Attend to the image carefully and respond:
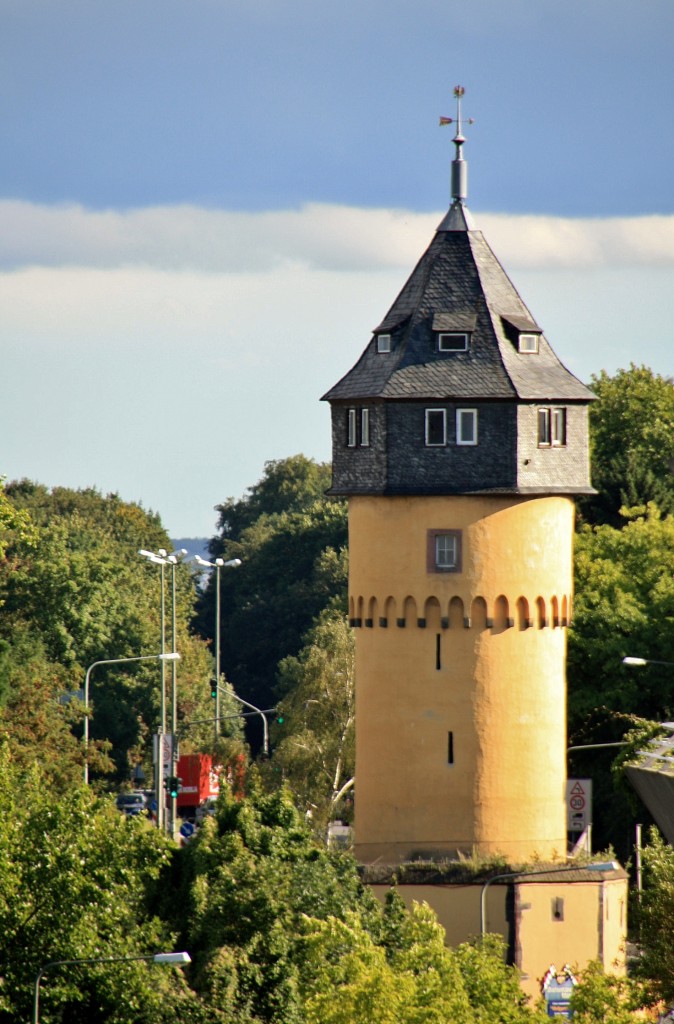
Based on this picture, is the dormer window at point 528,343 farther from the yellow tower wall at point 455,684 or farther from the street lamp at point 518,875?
the street lamp at point 518,875

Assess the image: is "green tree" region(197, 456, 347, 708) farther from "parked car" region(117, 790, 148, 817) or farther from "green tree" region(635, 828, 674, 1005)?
"green tree" region(635, 828, 674, 1005)

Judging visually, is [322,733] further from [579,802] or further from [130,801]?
[130,801]

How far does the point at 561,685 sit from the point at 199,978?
51.1ft

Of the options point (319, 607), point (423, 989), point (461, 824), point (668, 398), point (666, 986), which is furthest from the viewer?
point (319, 607)

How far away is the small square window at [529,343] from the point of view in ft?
199

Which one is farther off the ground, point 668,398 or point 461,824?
point 668,398

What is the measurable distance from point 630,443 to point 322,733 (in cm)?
1794

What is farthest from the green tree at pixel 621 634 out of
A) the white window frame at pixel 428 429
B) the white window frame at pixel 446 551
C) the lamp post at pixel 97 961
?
the lamp post at pixel 97 961

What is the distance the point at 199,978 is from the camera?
4872cm

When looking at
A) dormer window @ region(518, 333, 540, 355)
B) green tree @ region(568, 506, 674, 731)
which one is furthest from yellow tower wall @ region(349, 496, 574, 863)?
green tree @ region(568, 506, 674, 731)

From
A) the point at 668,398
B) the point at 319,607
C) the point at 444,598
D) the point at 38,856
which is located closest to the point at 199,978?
the point at 38,856

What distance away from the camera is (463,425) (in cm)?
5941

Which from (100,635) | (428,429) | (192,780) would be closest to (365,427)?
(428,429)

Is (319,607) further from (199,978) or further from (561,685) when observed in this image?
(199,978)
